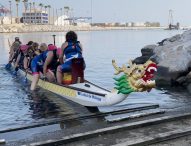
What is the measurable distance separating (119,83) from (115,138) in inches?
71.6

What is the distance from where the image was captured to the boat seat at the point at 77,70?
12.1 metres

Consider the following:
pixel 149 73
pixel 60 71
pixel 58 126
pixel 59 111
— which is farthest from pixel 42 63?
pixel 149 73

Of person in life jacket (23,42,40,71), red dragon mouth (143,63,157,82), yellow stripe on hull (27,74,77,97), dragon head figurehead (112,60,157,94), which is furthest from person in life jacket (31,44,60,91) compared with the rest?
red dragon mouth (143,63,157,82)

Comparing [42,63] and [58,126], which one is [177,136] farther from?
[42,63]

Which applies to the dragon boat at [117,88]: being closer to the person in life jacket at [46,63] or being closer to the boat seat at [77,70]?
the boat seat at [77,70]

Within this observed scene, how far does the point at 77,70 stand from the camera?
12148mm

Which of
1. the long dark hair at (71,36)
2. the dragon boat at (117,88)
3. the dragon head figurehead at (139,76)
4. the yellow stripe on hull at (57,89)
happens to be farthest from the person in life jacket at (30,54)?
the dragon head figurehead at (139,76)

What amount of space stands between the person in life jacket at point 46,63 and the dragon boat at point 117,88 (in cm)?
138

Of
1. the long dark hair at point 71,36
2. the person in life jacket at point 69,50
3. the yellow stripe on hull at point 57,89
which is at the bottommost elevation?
the yellow stripe on hull at point 57,89

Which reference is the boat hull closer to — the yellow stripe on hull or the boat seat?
the yellow stripe on hull

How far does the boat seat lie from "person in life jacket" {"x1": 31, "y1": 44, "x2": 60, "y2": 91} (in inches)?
63.1

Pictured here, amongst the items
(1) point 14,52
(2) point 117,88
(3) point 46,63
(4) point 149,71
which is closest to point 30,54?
(3) point 46,63

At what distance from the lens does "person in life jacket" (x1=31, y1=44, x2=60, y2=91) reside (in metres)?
13.5

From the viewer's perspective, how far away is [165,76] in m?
17.1
